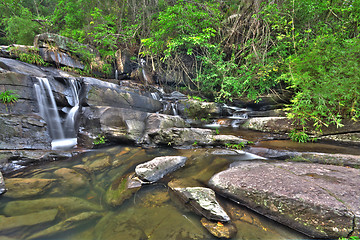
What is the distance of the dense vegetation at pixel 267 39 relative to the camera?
4215 mm

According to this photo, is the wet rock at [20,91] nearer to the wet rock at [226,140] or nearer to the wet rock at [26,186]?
the wet rock at [26,186]

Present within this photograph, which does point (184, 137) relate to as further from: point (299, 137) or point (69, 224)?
point (299, 137)

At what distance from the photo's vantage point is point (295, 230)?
1.66 meters

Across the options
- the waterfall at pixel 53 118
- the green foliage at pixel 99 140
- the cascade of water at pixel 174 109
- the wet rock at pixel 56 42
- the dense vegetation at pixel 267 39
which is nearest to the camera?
the dense vegetation at pixel 267 39

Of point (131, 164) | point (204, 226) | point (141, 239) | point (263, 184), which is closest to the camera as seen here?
point (141, 239)

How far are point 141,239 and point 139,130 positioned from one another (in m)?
4.25

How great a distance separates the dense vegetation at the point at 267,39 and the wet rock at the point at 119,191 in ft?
18.6

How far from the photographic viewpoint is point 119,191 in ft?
8.33

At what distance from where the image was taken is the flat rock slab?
154 centimetres

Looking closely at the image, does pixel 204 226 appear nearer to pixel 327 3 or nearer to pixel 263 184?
pixel 263 184

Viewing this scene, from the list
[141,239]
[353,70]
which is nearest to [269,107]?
[353,70]

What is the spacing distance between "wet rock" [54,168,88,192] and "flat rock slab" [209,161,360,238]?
2632 millimetres

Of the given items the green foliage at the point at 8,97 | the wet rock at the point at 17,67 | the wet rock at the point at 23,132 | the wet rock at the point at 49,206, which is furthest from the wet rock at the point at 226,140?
the wet rock at the point at 17,67

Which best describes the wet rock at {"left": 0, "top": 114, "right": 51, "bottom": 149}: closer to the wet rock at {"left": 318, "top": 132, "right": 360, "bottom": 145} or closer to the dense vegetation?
the dense vegetation
